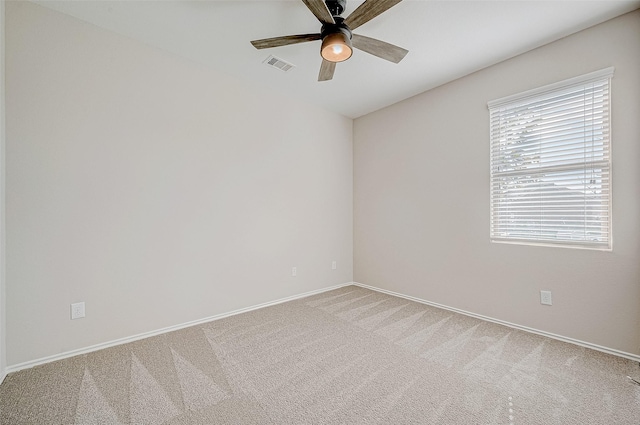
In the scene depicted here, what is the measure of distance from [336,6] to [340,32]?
0.74ft

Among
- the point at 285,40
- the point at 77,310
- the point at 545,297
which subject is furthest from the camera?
the point at 545,297

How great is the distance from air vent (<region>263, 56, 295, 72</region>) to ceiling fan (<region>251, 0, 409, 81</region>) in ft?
2.30

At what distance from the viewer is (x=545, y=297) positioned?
250cm

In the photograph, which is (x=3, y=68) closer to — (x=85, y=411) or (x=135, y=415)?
(x=85, y=411)

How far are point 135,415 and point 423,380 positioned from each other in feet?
5.87

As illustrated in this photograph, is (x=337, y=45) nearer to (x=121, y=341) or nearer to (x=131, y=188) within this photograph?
(x=131, y=188)

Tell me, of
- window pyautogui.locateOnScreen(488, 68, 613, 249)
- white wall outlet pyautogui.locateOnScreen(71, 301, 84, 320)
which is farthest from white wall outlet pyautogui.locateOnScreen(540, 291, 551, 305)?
white wall outlet pyautogui.locateOnScreen(71, 301, 84, 320)

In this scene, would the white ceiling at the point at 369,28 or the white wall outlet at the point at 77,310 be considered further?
the white wall outlet at the point at 77,310

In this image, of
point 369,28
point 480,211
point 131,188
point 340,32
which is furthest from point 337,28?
point 480,211

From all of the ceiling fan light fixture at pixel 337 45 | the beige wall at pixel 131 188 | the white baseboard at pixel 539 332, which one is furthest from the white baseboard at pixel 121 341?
the ceiling fan light fixture at pixel 337 45

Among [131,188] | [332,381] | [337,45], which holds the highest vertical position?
[337,45]

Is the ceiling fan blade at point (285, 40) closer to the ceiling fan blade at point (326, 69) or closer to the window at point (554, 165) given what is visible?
the ceiling fan blade at point (326, 69)

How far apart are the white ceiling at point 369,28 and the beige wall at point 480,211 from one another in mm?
274

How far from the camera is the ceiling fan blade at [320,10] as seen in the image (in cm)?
167
